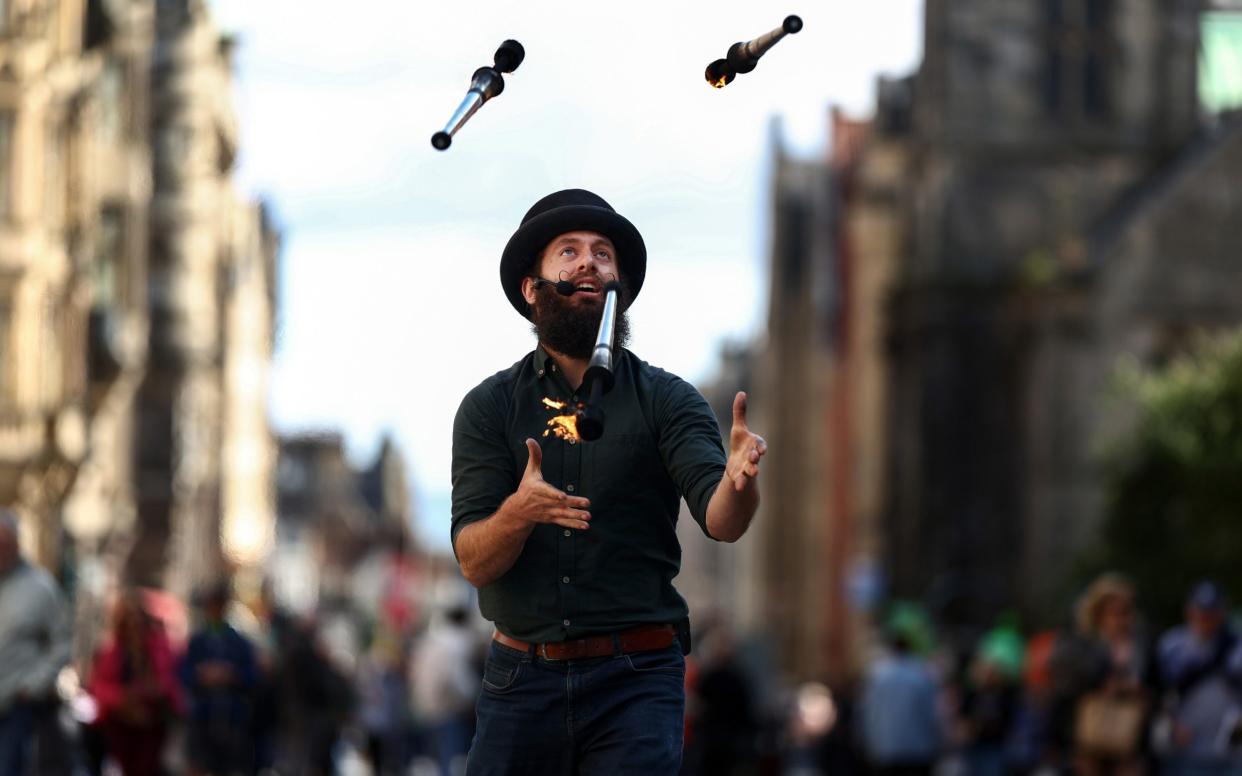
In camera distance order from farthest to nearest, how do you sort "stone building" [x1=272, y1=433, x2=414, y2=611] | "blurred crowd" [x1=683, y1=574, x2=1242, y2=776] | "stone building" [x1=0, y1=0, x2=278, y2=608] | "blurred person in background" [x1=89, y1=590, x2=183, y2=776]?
"stone building" [x1=272, y1=433, x2=414, y2=611]
"stone building" [x1=0, y1=0, x2=278, y2=608]
"blurred person in background" [x1=89, y1=590, x2=183, y2=776]
"blurred crowd" [x1=683, y1=574, x2=1242, y2=776]

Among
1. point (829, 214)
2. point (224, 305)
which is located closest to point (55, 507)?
point (224, 305)

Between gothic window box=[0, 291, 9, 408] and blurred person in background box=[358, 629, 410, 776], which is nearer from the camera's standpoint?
blurred person in background box=[358, 629, 410, 776]

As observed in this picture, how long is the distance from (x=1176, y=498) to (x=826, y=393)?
49.2 metres

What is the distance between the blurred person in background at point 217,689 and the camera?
1947 cm

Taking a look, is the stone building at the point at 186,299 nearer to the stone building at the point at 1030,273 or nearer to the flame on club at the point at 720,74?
the stone building at the point at 1030,273

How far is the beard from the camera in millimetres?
7215

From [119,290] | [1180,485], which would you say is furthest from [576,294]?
[119,290]

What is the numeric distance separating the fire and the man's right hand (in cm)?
29

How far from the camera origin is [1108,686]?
56.0 ft

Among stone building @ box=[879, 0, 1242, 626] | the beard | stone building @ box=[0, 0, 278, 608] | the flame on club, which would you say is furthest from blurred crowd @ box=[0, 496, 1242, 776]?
stone building @ box=[879, 0, 1242, 626]

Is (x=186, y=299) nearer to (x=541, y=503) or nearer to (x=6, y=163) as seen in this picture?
(x=6, y=163)

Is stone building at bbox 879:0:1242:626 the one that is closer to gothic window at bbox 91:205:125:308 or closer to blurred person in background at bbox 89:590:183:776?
gothic window at bbox 91:205:125:308

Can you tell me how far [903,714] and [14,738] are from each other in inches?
308

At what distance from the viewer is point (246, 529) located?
95.7m
